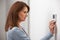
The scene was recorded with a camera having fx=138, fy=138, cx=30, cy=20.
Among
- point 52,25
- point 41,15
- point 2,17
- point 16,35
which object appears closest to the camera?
point 16,35

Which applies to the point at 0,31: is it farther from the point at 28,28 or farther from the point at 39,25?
the point at 39,25

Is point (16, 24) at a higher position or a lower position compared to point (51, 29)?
higher

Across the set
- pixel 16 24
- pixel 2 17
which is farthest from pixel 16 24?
pixel 2 17

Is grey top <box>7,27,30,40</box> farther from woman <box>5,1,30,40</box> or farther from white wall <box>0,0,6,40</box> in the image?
white wall <box>0,0,6,40</box>

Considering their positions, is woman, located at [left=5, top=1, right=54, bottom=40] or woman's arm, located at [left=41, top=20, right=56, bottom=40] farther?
woman's arm, located at [left=41, top=20, right=56, bottom=40]

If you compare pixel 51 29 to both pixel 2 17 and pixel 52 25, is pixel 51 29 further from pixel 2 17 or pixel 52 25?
pixel 2 17

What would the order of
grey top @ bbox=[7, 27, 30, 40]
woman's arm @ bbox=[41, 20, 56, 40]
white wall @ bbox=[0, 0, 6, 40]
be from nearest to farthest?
grey top @ bbox=[7, 27, 30, 40], woman's arm @ bbox=[41, 20, 56, 40], white wall @ bbox=[0, 0, 6, 40]

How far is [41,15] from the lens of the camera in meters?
1.52

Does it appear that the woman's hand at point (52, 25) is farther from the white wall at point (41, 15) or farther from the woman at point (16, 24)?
the woman at point (16, 24)

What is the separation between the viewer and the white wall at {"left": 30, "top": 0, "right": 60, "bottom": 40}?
146cm

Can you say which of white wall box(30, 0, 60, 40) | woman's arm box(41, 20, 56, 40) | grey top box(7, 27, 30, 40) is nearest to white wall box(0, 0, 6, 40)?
white wall box(30, 0, 60, 40)

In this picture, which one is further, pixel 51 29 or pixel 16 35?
pixel 51 29

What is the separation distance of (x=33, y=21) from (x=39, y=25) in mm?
83

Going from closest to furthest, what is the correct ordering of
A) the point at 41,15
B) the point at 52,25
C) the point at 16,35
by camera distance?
the point at 16,35 → the point at 52,25 → the point at 41,15
